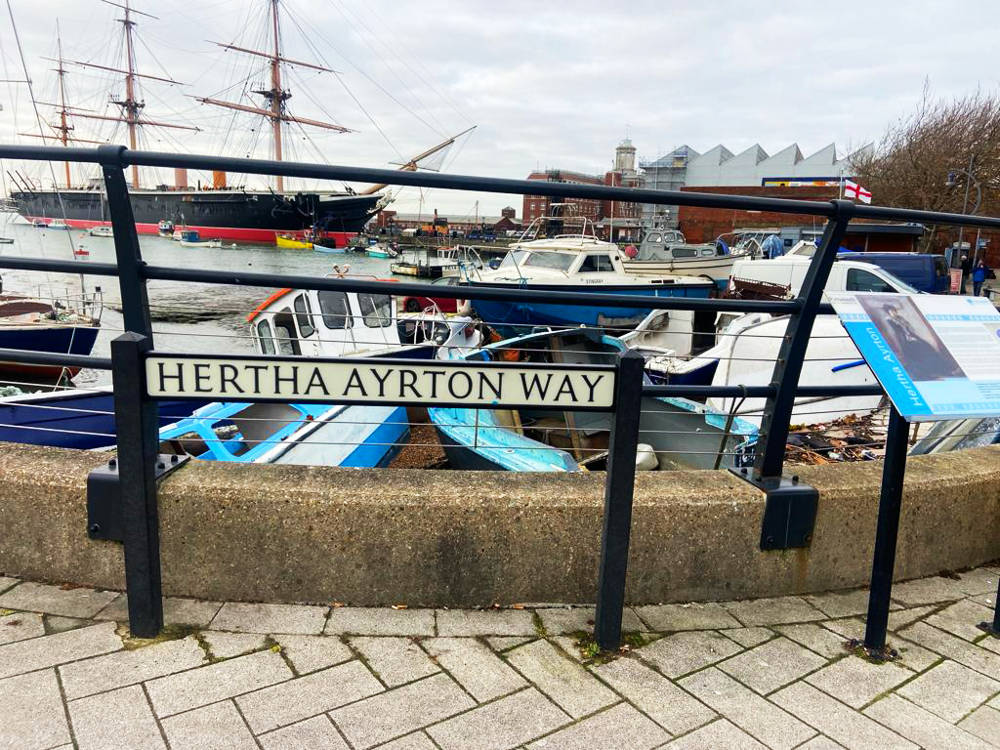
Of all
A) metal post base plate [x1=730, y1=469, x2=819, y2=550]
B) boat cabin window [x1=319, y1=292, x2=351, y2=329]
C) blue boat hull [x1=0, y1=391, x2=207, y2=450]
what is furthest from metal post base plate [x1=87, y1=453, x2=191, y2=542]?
boat cabin window [x1=319, y1=292, x2=351, y2=329]

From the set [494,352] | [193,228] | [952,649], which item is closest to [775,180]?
[193,228]

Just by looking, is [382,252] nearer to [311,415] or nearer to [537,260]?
[537,260]

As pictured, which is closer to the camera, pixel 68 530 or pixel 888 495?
pixel 888 495

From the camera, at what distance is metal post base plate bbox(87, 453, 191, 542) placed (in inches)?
103

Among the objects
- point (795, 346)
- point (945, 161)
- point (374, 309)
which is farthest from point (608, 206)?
point (795, 346)

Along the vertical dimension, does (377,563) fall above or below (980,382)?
below

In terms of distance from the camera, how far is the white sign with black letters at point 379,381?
239cm

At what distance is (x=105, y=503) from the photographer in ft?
8.72

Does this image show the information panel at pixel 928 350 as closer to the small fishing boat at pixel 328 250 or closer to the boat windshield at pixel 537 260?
the boat windshield at pixel 537 260

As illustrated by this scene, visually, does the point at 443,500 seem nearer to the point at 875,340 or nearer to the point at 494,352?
the point at 875,340

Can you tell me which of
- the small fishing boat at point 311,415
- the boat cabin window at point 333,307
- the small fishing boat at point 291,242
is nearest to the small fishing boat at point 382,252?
the small fishing boat at point 291,242

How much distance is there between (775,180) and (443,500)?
84.9 m

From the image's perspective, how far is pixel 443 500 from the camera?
2.75 meters

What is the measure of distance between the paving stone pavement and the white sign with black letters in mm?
898
